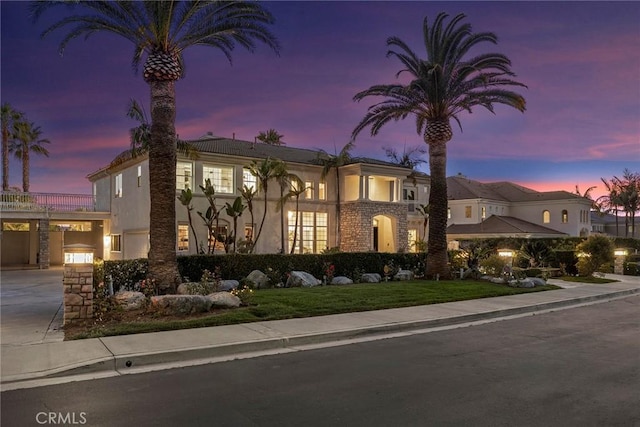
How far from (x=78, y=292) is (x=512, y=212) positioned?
52.1m

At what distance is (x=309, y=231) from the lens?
3098 cm

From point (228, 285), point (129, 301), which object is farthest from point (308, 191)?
point (129, 301)

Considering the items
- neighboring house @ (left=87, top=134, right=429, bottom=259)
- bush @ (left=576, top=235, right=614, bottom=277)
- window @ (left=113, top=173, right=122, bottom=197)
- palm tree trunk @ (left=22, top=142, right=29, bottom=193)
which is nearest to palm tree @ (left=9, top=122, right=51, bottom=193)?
palm tree trunk @ (left=22, top=142, right=29, bottom=193)

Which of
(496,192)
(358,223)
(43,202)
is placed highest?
(496,192)

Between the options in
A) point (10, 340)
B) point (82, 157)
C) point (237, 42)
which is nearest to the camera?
point (10, 340)

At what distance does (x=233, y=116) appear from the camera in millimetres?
32281

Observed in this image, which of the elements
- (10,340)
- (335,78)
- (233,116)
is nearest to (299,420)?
(10,340)

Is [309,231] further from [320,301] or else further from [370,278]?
[320,301]

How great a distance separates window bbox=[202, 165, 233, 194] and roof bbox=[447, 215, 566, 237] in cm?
2747

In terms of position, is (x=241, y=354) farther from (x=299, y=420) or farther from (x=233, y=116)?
(x=233, y=116)

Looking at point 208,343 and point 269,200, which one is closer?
point 208,343

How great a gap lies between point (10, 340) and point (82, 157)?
30.8m

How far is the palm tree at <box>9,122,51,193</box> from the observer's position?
1783 inches

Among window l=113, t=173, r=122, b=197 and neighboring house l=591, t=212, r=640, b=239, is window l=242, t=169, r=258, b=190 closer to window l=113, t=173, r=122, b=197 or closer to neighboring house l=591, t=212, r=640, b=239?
window l=113, t=173, r=122, b=197
